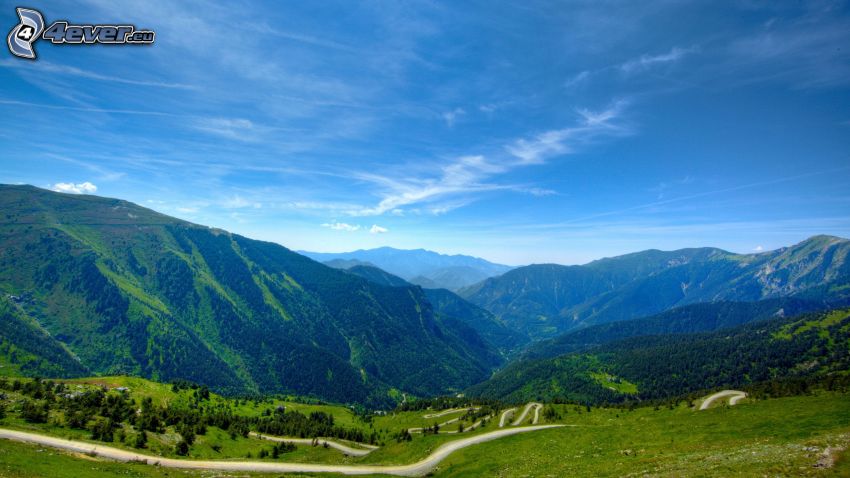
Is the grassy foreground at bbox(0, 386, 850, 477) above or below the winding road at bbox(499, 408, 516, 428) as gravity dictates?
above

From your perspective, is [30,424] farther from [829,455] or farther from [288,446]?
[829,455]

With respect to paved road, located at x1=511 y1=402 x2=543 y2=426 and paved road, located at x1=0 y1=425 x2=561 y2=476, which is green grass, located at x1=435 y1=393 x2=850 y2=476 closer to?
paved road, located at x1=0 y1=425 x2=561 y2=476

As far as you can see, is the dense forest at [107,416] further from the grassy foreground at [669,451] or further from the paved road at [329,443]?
the grassy foreground at [669,451]

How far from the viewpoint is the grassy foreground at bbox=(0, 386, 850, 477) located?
120 ft

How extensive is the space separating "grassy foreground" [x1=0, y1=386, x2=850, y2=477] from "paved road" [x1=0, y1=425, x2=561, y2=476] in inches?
233

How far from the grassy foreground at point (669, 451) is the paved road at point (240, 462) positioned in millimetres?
5921

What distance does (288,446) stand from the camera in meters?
113

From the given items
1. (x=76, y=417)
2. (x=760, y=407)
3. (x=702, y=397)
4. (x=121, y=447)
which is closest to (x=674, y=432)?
(x=760, y=407)

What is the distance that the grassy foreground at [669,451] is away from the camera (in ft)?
120

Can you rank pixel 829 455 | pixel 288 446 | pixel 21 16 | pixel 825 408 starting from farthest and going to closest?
pixel 288 446
pixel 21 16
pixel 825 408
pixel 829 455

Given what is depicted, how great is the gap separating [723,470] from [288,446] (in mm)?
112257

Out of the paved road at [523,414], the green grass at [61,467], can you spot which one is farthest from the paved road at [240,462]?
the paved road at [523,414]

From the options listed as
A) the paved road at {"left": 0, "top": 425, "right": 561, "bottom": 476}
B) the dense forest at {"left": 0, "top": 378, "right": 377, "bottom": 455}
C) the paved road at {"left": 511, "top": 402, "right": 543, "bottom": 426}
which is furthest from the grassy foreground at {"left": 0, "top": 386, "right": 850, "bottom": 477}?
the paved road at {"left": 511, "top": 402, "right": 543, "bottom": 426}

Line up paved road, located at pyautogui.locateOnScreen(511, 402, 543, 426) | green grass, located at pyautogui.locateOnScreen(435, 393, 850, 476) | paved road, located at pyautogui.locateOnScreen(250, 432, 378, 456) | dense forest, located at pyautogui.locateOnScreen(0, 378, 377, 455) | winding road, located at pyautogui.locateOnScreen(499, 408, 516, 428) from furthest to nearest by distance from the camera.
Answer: winding road, located at pyautogui.locateOnScreen(499, 408, 516, 428) < paved road, located at pyautogui.locateOnScreen(511, 402, 543, 426) < paved road, located at pyautogui.locateOnScreen(250, 432, 378, 456) < dense forest, located at pyautogui.locateOnScreen(0, 378, 377, 455) < green grass, located at pyautogui.locateOnScreen(435, 393, 850, 476)
